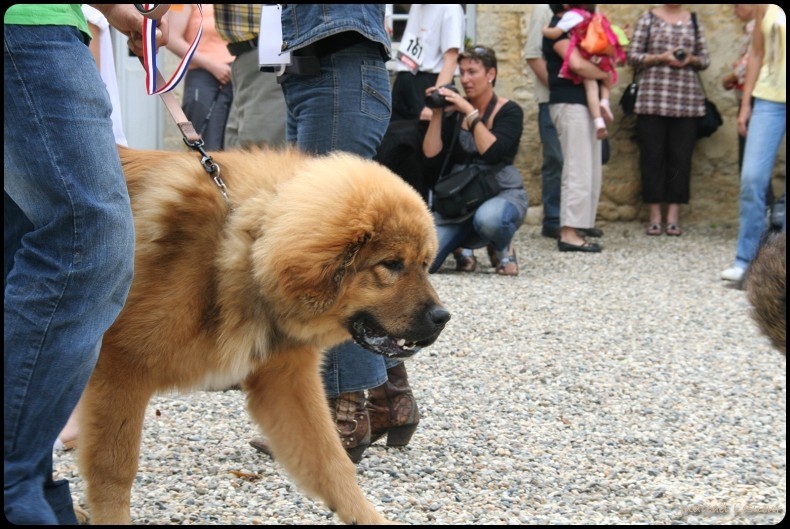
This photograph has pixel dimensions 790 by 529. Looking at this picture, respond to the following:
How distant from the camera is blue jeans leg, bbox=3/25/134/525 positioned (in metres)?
2.27

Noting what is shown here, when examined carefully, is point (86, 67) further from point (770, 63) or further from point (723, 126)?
point (723, 126)

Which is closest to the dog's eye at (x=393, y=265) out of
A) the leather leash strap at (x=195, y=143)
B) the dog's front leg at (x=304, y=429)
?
the dog's front leg at (x=304, y=429)

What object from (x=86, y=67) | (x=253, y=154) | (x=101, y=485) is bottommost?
(x=101, y=485)

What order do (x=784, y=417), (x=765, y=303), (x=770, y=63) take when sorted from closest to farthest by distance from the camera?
(x=765, y=303)
(x=784, y=417)
(x=770, y=63)

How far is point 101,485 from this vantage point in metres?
2.88

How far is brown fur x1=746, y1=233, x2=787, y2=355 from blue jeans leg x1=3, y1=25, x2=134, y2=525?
62.2 inches

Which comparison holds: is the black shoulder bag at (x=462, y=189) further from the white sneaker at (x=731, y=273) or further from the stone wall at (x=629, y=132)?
the stone wall at (x=629, y=132)

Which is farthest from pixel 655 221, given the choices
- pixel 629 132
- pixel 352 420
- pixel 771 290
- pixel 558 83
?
pixel 771 290

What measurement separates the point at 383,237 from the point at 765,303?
1171 millimetres

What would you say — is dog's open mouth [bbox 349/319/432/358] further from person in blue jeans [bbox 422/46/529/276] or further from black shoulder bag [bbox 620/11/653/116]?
black shoulder bag [bbox 620/11/653/116]

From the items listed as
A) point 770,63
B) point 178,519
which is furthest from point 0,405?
point 770,63

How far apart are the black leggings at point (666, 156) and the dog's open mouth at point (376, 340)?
804 cm

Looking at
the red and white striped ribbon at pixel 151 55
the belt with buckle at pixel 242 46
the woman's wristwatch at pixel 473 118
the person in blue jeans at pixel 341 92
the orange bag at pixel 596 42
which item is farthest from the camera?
the orange bag at pixel 596 42

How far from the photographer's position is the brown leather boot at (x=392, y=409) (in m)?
4.01
